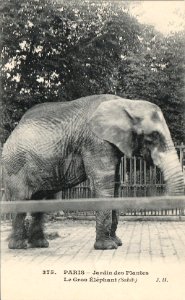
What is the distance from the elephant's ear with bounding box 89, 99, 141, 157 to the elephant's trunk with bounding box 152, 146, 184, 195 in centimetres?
58

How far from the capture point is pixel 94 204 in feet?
13.2

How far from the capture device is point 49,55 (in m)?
16.2

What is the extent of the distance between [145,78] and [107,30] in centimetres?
1205

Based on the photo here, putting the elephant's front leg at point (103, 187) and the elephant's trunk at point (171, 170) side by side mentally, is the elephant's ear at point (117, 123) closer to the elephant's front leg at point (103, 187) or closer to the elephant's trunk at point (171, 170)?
the elephant's front leg at point (103, 187)

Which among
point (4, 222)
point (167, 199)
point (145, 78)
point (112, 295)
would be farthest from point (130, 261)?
point (145, 78)

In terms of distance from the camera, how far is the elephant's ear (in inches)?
398

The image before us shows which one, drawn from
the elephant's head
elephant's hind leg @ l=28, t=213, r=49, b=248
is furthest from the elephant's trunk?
elephant's hind leg @ l=28, t=213, r=49, b=248

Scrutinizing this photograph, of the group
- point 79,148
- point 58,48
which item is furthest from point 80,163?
point 58,48

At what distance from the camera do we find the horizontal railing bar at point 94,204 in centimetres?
404

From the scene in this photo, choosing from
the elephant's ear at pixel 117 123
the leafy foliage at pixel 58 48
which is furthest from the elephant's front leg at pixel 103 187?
the leafy foliage at pixel 58 48

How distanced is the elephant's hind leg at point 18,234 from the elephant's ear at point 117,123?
2.03 m

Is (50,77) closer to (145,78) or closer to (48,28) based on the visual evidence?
(48,28)

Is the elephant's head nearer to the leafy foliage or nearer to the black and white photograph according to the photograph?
the black and white photograph

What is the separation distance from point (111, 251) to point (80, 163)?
169 cm
